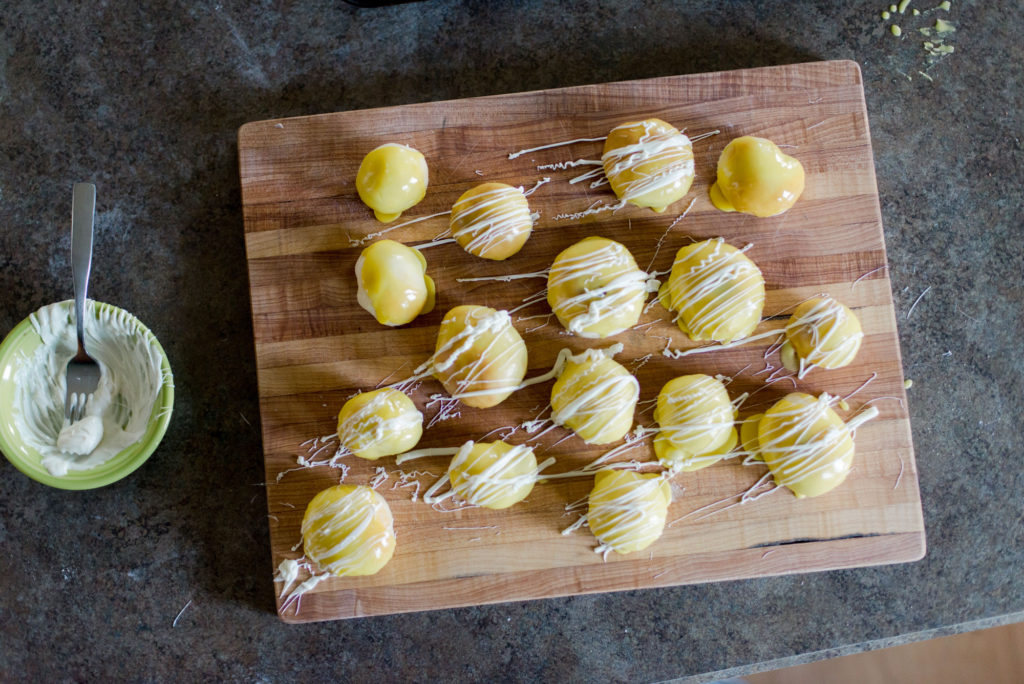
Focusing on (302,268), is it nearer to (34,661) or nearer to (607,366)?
(607,366)

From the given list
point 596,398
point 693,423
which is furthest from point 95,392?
point 693,423

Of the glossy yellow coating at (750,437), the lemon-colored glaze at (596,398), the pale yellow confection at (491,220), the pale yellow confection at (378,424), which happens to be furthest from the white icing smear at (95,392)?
the glossy yellow coating at (750,437)

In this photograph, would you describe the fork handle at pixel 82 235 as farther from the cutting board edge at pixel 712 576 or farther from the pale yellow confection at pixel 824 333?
the pale yellow confection at pixel 824 333

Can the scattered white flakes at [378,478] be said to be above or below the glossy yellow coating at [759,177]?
below

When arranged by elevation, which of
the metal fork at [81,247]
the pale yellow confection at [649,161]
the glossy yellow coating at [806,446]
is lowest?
the glossy yellow coating at [806,446]

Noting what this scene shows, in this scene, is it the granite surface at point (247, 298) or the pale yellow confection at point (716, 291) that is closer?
the pale yellow confection at point (716, 291)

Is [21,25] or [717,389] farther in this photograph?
[21,25]

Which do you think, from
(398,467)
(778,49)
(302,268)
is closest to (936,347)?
(778,49)
